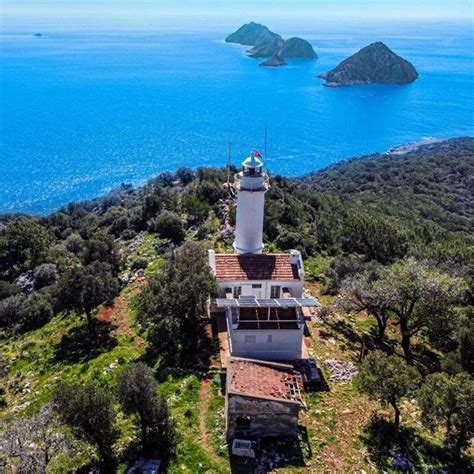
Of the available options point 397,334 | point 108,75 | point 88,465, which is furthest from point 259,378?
point 108,75

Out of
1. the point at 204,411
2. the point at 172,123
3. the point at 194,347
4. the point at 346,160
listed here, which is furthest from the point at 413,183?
the point at 204,411

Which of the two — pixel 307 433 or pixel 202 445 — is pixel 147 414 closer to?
pixel 202 445

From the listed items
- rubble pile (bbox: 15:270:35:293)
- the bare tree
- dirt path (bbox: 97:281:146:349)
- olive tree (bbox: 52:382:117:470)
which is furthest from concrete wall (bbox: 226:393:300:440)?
rubble pile (bbox: 15:270:35:293)

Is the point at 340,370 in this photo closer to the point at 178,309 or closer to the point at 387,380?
the point at 387,380

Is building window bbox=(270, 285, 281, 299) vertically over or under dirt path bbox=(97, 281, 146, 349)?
over

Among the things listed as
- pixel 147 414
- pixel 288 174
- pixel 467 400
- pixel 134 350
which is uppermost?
pixel 467 400

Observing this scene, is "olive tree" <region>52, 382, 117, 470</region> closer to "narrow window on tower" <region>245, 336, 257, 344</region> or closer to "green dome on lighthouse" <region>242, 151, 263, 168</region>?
"narrow window on tower" <region>245, 336, 257, 344</region>
